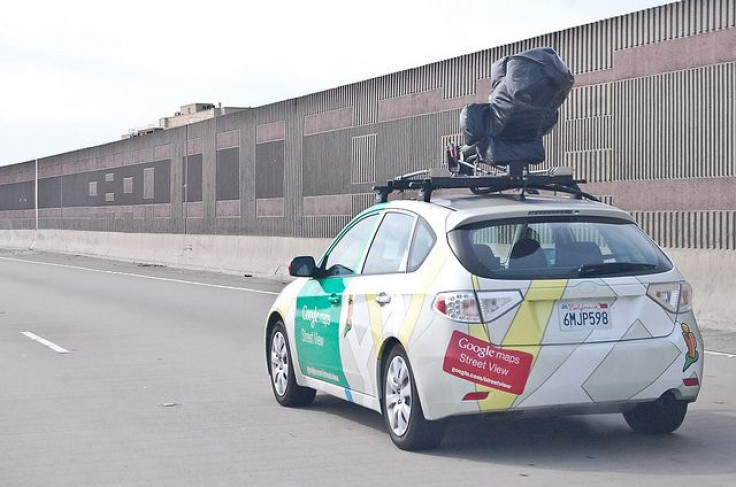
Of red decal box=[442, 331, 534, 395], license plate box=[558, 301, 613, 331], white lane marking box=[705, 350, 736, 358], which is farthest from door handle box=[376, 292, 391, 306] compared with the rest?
white lane marking box=[705, 350, 736, 358]

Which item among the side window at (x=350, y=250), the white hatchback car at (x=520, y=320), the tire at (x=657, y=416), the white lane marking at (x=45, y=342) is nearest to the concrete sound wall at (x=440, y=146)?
the white lane marking at (x=45, y=342)

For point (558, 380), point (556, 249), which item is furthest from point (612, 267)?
point (558, 380)

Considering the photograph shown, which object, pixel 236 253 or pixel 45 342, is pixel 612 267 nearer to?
pixel 45 342

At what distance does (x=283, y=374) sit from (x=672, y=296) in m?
3.72

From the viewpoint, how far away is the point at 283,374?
36.7 ft

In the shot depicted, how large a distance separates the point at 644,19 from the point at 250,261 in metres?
16.7

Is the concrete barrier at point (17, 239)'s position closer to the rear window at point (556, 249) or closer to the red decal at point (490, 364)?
the rear window at point (556, 249)

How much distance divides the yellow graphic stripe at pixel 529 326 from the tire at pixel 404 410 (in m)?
0.44

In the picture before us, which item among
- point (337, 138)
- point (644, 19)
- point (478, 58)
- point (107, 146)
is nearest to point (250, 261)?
point (337, 138)

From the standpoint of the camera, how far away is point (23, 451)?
30.1 ft

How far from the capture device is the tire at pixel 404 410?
8.56 m

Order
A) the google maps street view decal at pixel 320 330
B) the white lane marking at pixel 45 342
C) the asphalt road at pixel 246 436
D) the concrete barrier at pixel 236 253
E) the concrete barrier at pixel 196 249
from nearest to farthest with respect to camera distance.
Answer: the asphalt road at pixel 246 436
the google maps street view decal at pixel 320 330
the white lane marking at pixel 45 342
the concrete barrier at pixel 236 253
the concrete barrier at pixel 196 249

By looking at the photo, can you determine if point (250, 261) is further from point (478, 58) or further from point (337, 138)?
point (478, 58)

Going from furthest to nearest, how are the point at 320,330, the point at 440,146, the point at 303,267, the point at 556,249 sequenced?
the point at 440,146
the point at 303,267
the point at 320,330
the point at 556,249
